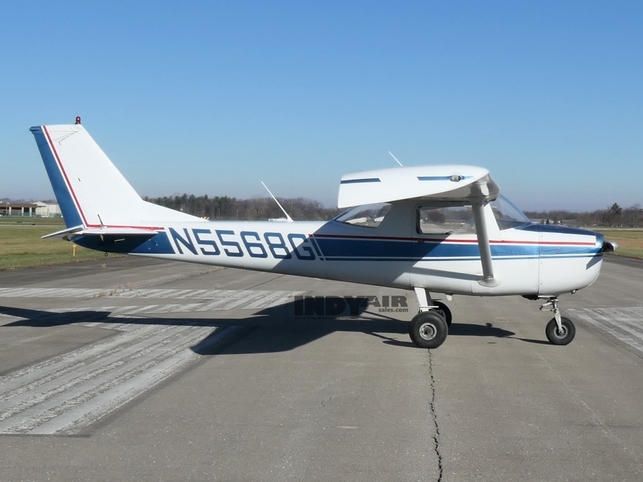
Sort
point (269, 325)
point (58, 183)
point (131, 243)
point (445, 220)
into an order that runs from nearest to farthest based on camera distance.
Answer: point (445, 220) → point (131, 243) → point (58, 183) → point (269, 325)

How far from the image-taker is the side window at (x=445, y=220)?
33.4ft

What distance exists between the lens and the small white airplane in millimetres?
9977

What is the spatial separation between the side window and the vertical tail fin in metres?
4.04

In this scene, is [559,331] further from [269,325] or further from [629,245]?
[629,245]

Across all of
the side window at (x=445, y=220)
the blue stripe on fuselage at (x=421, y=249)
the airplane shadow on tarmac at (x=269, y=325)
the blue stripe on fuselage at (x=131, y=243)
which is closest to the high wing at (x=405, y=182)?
the side window at (x=445, y=220)

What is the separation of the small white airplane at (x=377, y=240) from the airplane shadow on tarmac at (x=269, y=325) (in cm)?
105

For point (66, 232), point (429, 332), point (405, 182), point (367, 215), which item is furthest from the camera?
point (367, 215)

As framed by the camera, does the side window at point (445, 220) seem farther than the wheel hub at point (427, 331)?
Yes

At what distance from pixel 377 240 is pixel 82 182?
455 cm

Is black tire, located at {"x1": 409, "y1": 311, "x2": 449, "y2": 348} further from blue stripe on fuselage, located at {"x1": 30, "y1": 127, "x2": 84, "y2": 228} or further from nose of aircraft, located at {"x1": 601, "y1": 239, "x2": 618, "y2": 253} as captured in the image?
blue stripe on fuselage, located at {"x1": 30, "y1": 127, "x2": 84, "y2": 228}

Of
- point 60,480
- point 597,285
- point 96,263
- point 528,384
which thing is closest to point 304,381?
point 528,384

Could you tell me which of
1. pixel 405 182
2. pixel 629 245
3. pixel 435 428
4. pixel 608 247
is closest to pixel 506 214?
pixel 608 247

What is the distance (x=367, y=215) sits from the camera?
10.5 metres
